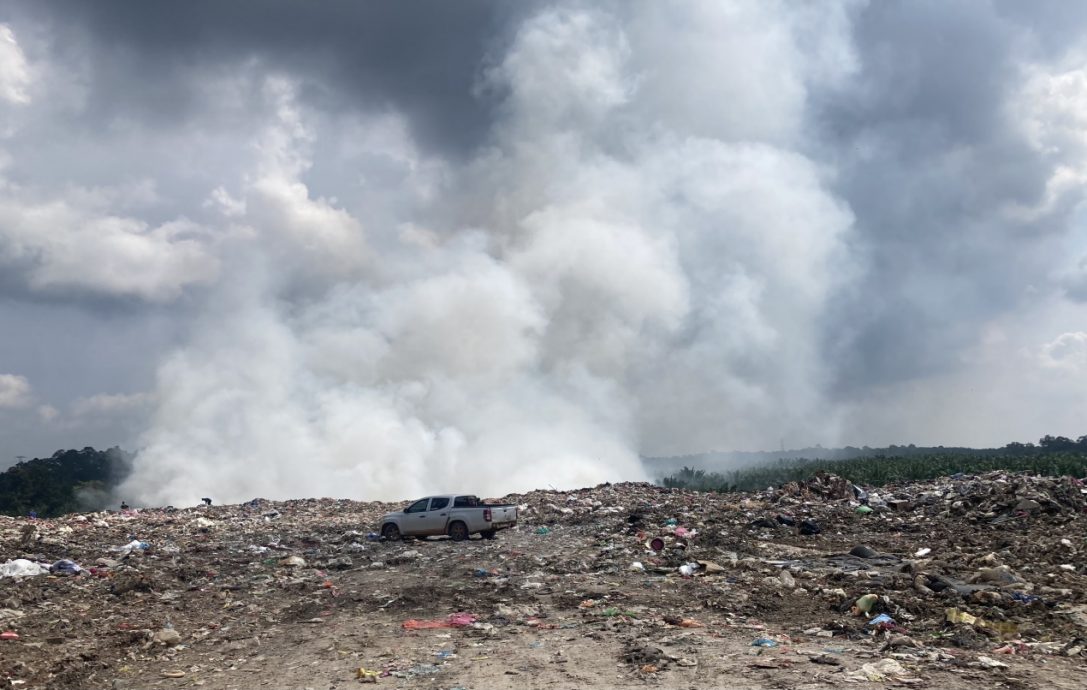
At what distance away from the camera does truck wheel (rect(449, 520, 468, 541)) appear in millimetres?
18688

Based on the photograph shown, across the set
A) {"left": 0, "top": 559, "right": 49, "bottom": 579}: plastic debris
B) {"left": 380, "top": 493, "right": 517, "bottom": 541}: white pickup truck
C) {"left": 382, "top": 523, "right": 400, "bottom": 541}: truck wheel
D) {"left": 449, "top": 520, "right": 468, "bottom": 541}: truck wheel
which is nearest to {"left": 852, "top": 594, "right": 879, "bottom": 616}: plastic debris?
{"left": 380, "top": 493, "right": 517, "bottom": 541}: white pickup truck

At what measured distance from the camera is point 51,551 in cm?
1609

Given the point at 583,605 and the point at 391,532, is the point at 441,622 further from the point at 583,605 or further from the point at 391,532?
the point at 391,532

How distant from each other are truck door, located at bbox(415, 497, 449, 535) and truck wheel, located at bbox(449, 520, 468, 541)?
24 cm

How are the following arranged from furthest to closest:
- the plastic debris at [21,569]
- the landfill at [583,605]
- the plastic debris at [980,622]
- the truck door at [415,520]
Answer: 1. the truck door at [415,520]
2. the plastic debris at [21,569]
3. the plastic debris at [980,622]
4. the landfill at [583,605]

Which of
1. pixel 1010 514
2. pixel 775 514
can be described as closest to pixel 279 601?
pixel 775 514

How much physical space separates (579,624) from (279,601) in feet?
17.3

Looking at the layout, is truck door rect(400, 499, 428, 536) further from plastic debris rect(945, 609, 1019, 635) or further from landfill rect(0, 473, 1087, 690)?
plastic debris rect(945, 609, 1019, 635)

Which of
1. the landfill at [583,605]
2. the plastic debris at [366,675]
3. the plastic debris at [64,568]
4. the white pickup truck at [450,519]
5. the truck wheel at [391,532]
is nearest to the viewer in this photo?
the plastic debris at [366,675]

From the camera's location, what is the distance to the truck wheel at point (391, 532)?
19391 millimetres

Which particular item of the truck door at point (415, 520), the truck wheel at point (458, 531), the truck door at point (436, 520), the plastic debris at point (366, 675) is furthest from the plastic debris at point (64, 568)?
the plastic debris at point (366, 675)

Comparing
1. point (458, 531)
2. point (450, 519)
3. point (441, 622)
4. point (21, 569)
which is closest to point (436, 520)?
point (450, 519)

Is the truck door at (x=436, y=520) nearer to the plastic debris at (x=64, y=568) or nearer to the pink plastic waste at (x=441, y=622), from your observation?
the plastic debris at (x=64, y=568)

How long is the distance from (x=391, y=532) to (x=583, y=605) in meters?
10.1
